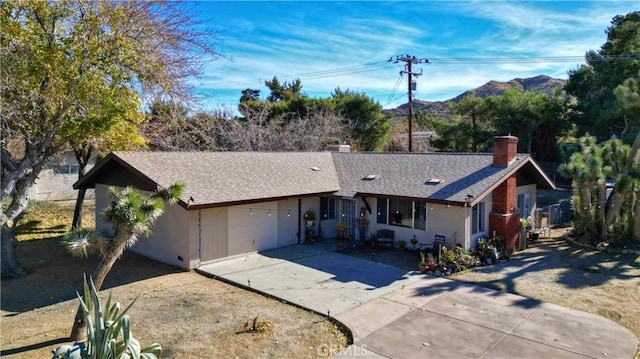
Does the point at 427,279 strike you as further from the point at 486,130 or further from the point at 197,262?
the point at 486,130

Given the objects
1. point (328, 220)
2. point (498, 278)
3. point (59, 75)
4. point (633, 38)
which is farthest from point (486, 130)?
point (59, 75)

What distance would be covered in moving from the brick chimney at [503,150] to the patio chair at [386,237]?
4.57 metres

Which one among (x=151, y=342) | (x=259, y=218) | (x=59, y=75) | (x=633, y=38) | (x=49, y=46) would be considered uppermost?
(x=633, y=38)

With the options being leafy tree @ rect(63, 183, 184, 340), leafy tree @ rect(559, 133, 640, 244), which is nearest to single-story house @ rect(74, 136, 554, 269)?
leafy tree @ rect(559, 133, 640, 244)

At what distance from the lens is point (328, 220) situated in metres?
17.6

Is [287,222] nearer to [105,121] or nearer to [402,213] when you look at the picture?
[402,213]

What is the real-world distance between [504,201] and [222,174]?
10.1m

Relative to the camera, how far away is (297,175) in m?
17.4

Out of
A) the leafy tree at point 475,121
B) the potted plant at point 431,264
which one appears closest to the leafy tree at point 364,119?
the leafy tree at point 475,121

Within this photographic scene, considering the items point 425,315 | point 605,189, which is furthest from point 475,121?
point 425,315

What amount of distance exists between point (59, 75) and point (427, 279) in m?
11.7

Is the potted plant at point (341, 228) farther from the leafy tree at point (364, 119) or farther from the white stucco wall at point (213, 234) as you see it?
the leafy tree at point (364, 119)

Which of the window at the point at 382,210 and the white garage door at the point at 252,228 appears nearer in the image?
the white garage door at the point at 252,228

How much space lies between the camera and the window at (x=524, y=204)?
17594 millimetres
